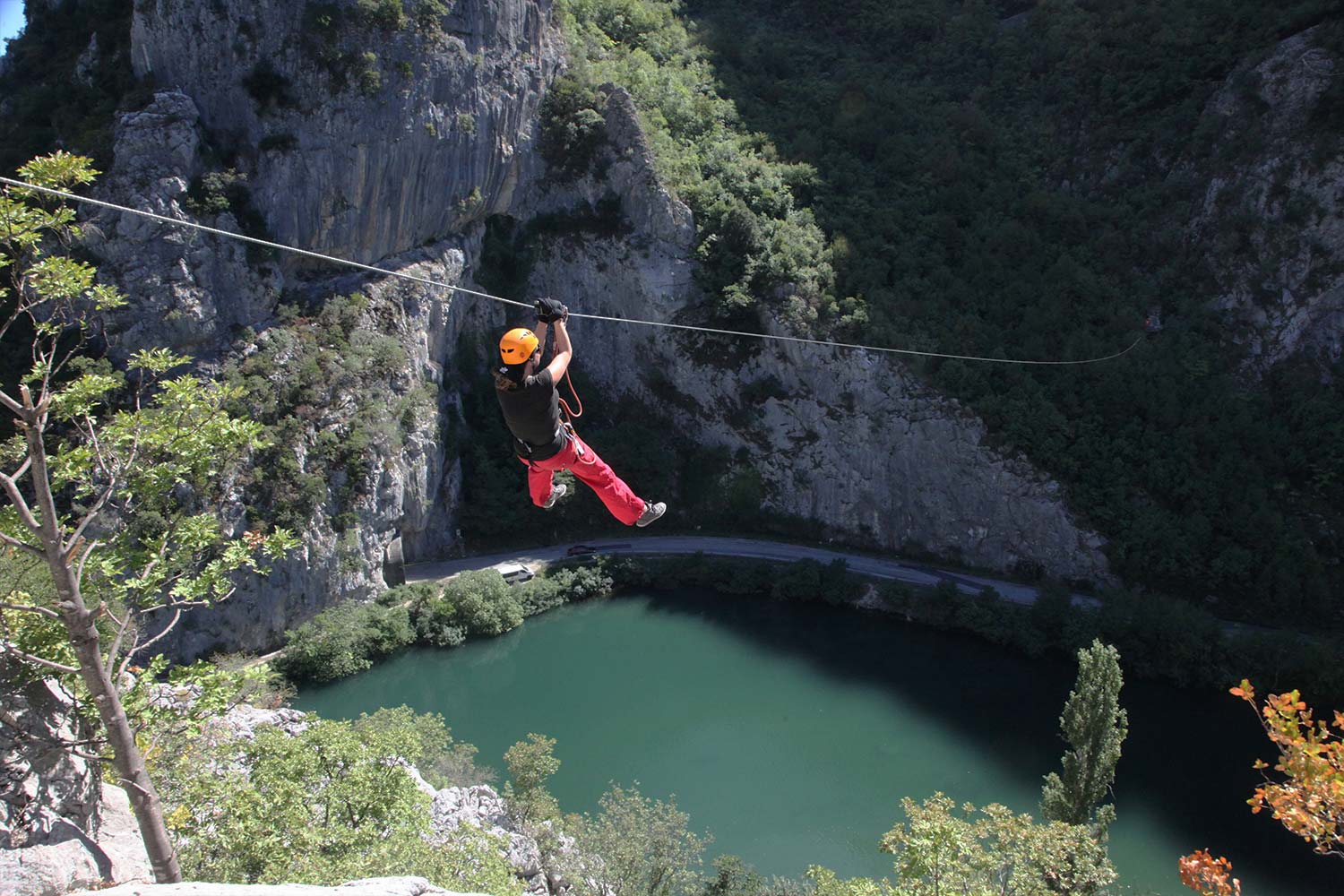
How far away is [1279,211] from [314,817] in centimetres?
2920

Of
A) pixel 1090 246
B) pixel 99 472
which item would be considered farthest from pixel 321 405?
pixel 1090 246

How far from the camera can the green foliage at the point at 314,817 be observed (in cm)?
730

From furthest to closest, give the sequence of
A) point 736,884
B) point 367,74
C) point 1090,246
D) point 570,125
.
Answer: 1. point 570,125
2. point 1090,246
3. point 367,74
4. point 736,884

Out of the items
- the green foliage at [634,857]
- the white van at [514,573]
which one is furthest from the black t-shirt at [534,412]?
the white van at [514,573]

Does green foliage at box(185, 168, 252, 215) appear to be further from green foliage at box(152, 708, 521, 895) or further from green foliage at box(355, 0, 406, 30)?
green foliage at box(152, 708, 521, 895)

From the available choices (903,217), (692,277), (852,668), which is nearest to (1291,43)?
(903,217)

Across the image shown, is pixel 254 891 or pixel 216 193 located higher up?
pixel 216 193

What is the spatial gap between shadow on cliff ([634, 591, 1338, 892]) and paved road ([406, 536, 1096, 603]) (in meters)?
1.69

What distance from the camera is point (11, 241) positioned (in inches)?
195

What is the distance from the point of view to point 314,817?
8.79m

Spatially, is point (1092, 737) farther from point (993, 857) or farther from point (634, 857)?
point (634, 857)

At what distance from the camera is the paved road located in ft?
87.2

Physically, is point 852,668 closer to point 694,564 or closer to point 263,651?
point 694,564

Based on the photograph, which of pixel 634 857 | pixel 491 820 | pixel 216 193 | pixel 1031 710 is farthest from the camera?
pixel 216 193
